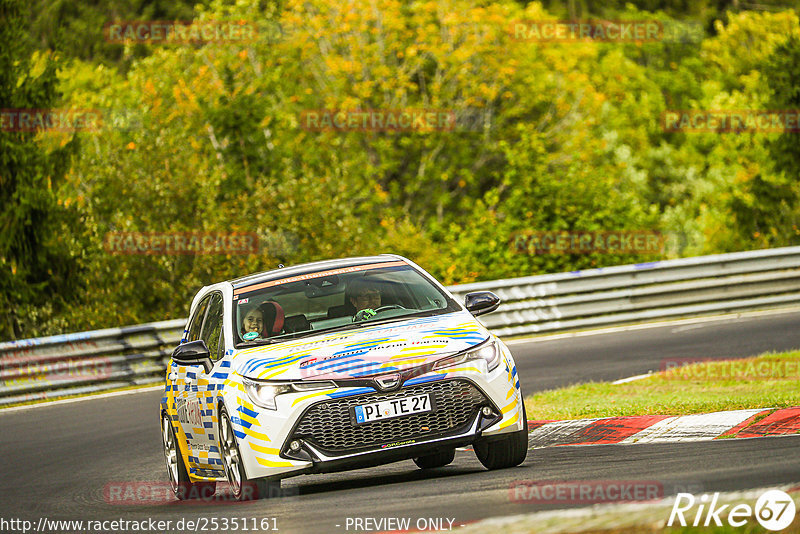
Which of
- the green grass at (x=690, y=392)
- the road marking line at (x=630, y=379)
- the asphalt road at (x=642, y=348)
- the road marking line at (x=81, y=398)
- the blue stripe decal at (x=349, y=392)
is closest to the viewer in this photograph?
the blue stripe decal at (x=349, y=392)

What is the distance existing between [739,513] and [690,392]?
7630mm

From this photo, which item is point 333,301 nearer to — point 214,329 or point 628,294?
point 214,329

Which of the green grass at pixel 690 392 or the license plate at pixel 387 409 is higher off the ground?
the license plate at pixel 387 409

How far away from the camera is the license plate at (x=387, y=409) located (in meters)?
7.91

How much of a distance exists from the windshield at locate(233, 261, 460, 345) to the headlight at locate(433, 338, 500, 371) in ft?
2.27

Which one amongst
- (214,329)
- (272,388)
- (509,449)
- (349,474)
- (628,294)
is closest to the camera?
(272,388)

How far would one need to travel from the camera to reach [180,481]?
32.1 ft

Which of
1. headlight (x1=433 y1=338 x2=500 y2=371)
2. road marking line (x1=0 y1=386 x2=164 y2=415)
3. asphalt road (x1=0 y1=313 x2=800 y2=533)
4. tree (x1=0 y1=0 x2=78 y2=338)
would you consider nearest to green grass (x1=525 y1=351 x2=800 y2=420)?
asphalt road (x1=0 y1=313 x2=800 y2=533)

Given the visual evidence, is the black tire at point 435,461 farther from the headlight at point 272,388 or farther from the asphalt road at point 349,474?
the headlight at point 272,388

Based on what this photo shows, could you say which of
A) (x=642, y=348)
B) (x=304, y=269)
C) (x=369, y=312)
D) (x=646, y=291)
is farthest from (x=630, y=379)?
(x=646, y=291)

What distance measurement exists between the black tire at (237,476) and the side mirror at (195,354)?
555mm

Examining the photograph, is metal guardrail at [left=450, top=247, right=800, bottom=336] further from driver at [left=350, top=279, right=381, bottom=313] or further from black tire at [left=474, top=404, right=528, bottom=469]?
black tire at [left=474, top=404, right=528, bottom=469]

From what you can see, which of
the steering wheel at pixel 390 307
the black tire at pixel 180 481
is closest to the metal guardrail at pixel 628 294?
the black tire at pixel 180 481

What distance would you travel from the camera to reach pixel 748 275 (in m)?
22.6
